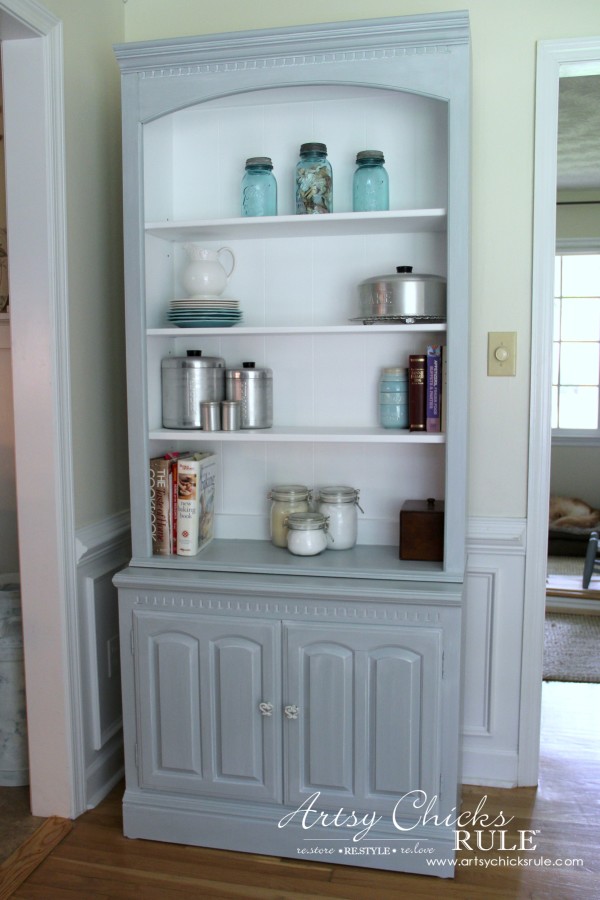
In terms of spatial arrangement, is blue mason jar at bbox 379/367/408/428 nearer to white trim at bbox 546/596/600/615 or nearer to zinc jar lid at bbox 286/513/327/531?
zinc jar lid at bbox 286/513/327/531

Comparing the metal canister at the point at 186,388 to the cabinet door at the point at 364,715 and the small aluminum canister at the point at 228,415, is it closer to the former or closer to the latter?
the small aluminum canister at the point at 228,415

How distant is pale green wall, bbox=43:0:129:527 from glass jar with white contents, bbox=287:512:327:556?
0.61 m

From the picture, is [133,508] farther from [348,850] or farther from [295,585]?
[348,850]

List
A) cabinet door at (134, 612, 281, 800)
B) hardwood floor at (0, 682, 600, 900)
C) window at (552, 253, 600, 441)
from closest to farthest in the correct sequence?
hardwood floor at (0, 682, 600, 900)
cabinet door at (134, 612, 281, 800)
window at (552, 253, 600, 441)

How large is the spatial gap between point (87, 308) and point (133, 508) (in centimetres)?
60

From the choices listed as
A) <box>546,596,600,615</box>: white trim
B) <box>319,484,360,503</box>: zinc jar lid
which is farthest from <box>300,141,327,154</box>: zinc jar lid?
<box>546,596,600,615</box>: white trim

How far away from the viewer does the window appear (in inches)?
243

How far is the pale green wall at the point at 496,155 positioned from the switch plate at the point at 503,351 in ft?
0.06

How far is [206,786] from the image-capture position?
2.25m

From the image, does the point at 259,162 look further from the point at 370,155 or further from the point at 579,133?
the point at 579,133

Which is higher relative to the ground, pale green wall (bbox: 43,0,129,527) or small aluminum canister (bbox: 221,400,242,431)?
pale green wall (bbox: 43,0,129,527)

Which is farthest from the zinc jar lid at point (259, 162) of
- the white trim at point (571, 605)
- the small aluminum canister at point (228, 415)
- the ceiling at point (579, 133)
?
the white trim at point (571, 605)

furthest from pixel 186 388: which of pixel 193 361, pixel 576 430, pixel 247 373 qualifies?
pixel 576 430

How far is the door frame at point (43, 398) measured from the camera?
2.14 metres
